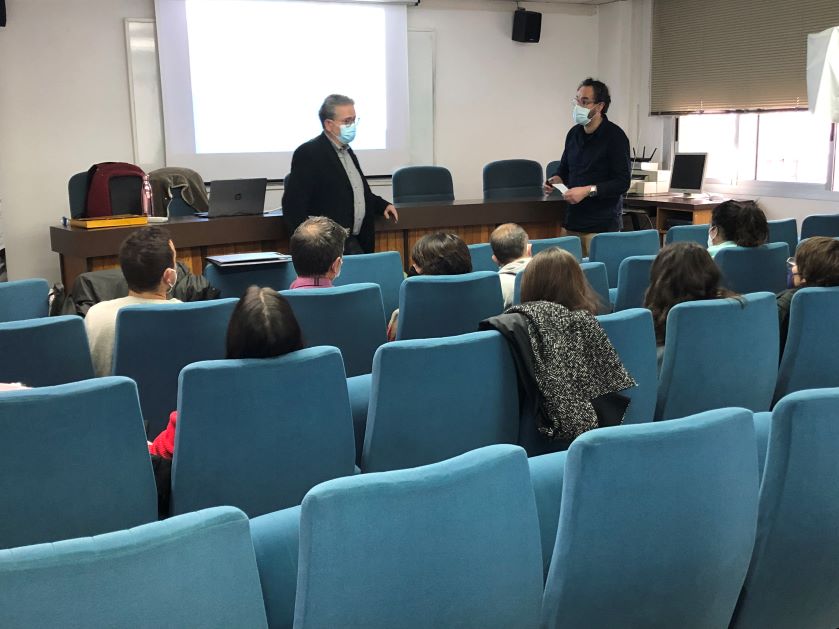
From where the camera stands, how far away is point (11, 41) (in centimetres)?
668

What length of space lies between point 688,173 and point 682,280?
557 centimetres

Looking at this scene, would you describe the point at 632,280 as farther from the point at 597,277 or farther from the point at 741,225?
the point at 741,225

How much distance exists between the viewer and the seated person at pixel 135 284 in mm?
2980

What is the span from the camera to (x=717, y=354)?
291cm

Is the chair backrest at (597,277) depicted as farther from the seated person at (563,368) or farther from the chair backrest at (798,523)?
the chair backrest at (798,523)

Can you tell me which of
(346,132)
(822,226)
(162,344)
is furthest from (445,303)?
(822,226)

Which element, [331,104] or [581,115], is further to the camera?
[581,115]

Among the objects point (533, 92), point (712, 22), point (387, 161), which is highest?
point (712, 22)

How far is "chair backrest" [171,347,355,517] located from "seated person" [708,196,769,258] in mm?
2618

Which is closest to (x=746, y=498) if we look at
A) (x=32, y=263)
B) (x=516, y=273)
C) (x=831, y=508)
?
(x=831, y=508)

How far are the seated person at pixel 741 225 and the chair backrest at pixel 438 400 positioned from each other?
213 centimetres

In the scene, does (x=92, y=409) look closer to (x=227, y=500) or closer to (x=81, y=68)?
(x=227, y=500)

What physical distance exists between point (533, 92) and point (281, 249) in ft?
16.0

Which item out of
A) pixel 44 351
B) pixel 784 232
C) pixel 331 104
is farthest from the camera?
pixel 784 232
